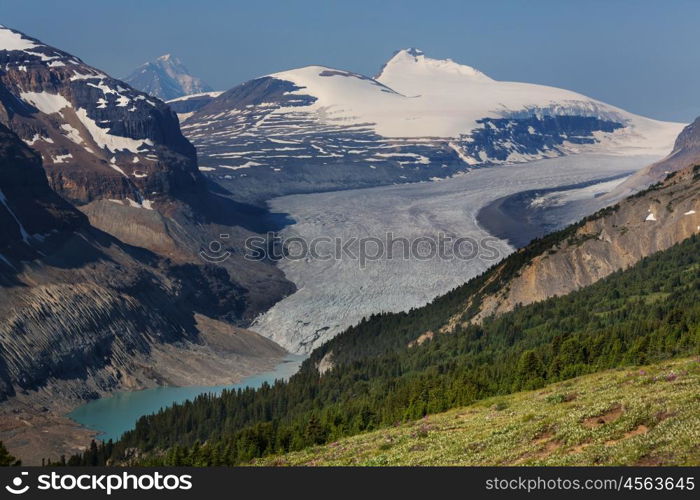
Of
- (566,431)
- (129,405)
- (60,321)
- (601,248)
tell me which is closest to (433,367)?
(601,248)

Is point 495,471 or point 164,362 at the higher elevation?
point 495,471

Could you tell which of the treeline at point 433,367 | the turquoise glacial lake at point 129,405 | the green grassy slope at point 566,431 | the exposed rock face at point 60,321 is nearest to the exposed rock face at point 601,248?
the treeline at point 433,367

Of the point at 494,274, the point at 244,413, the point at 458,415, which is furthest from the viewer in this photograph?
the point at 494,274

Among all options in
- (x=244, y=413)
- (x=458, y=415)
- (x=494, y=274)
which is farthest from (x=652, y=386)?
(x=494, y=274)

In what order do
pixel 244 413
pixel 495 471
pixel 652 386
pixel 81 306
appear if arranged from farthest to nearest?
pixel 81 306 < pixel 244 413 < pixel 652 386 < pixel 495 471

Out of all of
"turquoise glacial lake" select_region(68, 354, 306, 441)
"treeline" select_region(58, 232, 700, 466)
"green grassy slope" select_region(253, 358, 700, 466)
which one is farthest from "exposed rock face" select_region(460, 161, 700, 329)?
"green grassy slope" select_region(253, 358, 700, 466)

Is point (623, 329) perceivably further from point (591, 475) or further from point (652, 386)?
point (591, 475)

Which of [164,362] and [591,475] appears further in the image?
[164,362]

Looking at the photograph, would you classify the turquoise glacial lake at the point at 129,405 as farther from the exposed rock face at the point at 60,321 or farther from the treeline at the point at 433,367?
the treeline at the point at 433,367
